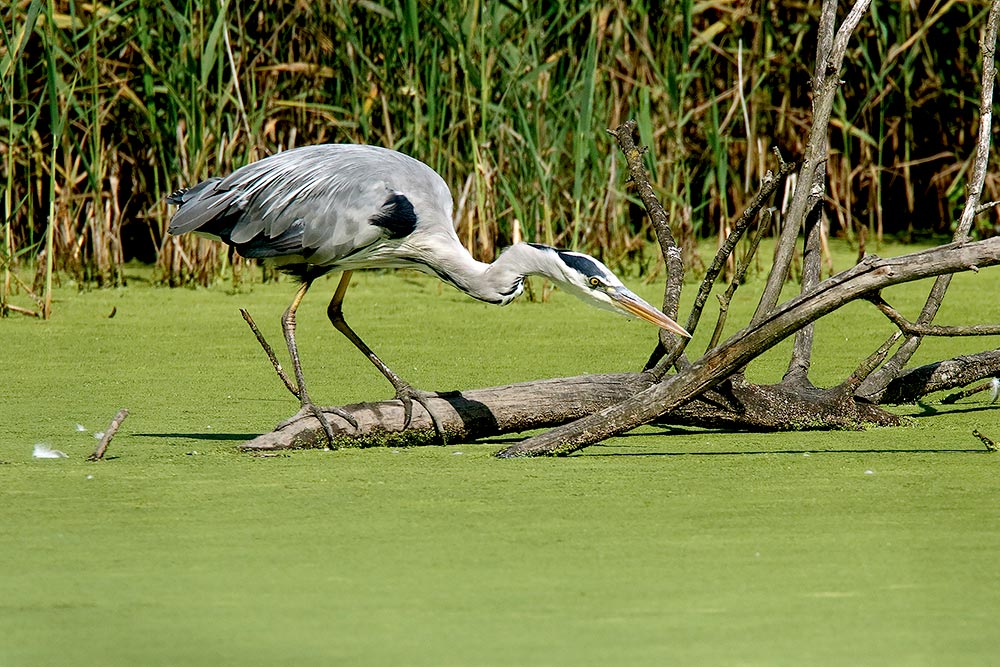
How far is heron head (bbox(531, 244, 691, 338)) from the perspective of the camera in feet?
12.7

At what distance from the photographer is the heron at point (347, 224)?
4191 mm

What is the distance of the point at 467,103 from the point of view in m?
6.75

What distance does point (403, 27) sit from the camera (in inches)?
259

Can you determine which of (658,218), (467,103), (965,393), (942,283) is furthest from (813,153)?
(467,103)

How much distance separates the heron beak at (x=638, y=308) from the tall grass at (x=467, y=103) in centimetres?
255

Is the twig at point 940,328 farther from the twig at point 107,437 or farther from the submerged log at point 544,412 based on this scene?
the twig at point 107,437

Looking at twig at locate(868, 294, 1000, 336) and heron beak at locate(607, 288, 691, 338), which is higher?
twig at locate(868, 294, 1000, 336)

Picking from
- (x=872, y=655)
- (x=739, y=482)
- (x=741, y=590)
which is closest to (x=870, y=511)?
(x=739, y=482)

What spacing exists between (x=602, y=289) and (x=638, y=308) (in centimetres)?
11

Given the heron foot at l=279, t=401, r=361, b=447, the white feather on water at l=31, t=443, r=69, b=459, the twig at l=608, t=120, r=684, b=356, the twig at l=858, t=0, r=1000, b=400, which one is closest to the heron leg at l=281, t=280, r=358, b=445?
the heron foot at l=279, t=401, r=361, b=447

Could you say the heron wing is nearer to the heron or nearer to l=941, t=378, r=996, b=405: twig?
the heron

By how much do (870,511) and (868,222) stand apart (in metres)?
6.04

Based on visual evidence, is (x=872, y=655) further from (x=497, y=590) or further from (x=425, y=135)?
(x=425, y=135)

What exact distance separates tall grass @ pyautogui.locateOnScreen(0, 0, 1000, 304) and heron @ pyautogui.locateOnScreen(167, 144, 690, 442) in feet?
5.99
